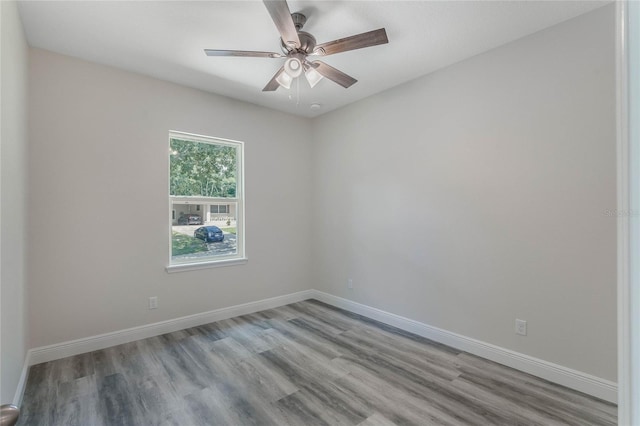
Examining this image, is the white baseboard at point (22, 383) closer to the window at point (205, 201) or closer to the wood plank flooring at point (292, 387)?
the wood plank flooring at point (292, 387)

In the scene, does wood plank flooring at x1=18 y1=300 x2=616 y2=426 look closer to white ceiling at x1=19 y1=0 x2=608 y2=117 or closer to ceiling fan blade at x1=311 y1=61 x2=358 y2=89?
ceiling fan blade at x1=311 y1=61 x2=358 y2=89

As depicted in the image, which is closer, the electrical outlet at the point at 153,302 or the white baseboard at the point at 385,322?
the white baseboard at the point at 385,322

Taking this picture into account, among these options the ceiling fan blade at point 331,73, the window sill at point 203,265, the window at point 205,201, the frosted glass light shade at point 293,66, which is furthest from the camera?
the window at point 205,201

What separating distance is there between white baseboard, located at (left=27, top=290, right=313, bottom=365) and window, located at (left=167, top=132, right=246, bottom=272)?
0.59 m

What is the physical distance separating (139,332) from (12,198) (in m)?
1.74

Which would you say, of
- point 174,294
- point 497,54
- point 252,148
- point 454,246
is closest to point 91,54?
point 252,148

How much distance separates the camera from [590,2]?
6.56ft

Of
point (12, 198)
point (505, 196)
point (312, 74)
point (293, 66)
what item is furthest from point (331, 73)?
point (12, 198)

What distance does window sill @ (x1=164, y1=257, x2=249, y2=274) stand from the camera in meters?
3.22

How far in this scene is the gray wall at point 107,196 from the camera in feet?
8.38

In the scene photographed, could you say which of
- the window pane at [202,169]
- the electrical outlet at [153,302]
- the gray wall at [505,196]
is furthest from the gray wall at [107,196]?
the gray wall at [505,196]

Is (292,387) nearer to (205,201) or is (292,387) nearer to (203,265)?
(203,265)

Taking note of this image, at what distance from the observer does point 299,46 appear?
6.85 ft

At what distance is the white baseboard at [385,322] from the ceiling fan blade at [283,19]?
2.88m
